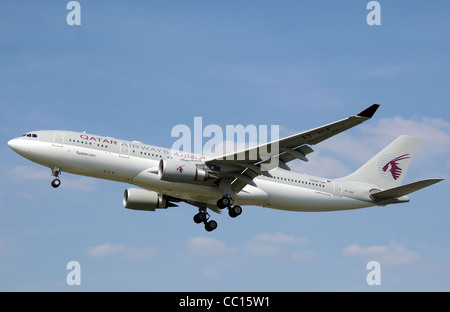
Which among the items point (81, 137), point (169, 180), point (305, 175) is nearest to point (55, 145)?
point (81, 137)

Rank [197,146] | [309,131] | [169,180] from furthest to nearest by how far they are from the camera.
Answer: [197,146]
[169,180]
[309,131]

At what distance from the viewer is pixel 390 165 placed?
45.7m

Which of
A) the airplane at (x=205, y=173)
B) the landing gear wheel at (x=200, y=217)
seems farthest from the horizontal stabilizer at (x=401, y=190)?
the landing gear wheel at (x=200, y=217)

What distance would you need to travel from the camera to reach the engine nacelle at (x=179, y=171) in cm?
3662

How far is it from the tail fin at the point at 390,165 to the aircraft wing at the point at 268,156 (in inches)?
336

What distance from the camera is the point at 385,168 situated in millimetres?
45469

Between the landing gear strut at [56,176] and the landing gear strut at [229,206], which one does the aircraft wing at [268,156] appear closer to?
the landing gear strut at [229,206]

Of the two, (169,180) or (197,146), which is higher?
(197,146)

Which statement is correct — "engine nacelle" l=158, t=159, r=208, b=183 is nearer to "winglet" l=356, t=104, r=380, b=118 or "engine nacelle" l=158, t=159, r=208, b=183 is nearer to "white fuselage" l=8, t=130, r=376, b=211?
"white fuselage" l=8, t=130, r=376, b=211

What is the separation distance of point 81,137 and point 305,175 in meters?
13.6

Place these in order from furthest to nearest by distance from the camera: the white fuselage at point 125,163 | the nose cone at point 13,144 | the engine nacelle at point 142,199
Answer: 1. the engine nacelle at point 142,199
2. the nose cone at point 13,144
3. the white fuselage at point 125,163

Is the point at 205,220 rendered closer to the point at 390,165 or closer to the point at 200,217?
the point at 200,217

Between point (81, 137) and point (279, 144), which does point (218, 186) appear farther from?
point (81, 137)

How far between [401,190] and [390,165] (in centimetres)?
510
